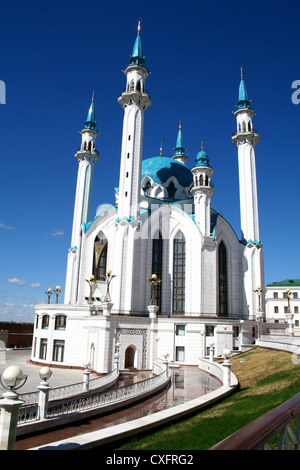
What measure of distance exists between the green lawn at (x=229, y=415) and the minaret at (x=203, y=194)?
67.1 feet

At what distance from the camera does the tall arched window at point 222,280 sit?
3762 cm

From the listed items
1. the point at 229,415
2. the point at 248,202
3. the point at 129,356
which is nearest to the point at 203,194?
the point at 248,202

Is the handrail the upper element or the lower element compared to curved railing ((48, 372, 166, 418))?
upper

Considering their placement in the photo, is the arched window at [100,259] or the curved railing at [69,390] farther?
the arched window at [100,259]

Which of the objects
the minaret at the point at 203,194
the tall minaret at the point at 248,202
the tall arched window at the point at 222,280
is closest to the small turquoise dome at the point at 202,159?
the minaret at the point at 203,194

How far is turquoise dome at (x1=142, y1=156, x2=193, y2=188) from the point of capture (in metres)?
45.6

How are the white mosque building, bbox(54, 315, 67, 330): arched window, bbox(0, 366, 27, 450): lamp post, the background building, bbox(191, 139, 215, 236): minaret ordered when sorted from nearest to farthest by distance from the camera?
1. bbox(0, 366, 27, 450): lamp post
2. the white mosque building
3. bbox(54, 315, 67, 330): arched window
4. bbox(191, 139, 215, 236): minaret
5. the background building

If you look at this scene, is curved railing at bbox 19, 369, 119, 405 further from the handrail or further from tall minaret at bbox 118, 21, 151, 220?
tall minaret at bbox 118, 21, 151, 220

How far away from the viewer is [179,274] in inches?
1430

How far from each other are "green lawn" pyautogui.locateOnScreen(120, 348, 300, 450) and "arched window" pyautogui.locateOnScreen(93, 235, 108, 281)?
23.8m

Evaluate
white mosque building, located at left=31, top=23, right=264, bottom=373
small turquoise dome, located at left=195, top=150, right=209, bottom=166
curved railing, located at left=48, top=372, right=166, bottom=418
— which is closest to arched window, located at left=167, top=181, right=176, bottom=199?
white mosque building, located at left=31, top=23, right=264, bottom=373

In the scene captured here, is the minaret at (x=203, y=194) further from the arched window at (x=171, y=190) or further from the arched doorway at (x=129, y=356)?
the arched doorway at (x=129, y=356)

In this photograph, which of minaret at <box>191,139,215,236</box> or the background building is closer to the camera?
minaret at <box>191,139,215,236</box>
